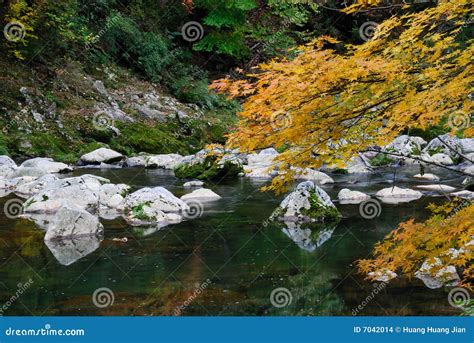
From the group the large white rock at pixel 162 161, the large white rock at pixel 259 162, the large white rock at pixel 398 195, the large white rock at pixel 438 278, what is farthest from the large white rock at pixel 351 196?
the large white rock at pixel 162 161

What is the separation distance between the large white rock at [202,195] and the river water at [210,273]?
1.62 m

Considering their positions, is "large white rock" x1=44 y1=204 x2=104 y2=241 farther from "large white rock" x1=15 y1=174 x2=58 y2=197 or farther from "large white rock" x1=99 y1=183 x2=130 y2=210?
"large white rock" x1=15 y1=174 x2=58 y2=197

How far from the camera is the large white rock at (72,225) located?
8.39 meters

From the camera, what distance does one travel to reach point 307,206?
33.2ft

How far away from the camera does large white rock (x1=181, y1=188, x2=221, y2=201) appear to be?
11789 millimetres

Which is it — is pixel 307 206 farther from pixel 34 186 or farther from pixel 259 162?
pixel 259 162

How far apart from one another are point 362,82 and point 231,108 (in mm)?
20034

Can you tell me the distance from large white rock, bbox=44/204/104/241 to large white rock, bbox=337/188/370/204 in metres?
4.97

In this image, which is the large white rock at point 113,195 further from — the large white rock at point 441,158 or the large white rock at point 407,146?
the large white rock at point 441,158

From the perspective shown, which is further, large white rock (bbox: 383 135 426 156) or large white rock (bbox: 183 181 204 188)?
large white rock (bbox: 383 135 426 156)

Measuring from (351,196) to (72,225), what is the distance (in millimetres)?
5658

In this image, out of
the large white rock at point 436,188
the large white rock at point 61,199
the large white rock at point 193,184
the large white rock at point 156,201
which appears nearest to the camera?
the large white rock at point 156,201

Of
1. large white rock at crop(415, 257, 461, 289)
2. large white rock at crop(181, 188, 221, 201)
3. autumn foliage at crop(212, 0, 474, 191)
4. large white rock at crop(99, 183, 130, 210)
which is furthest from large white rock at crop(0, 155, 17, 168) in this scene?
autumn foliage at crop(212, 0, 474, 191)

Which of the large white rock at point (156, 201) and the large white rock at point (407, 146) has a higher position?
the large white rock at point (407, 146)
